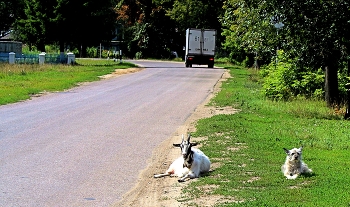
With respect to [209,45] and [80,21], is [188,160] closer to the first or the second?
[80,21]

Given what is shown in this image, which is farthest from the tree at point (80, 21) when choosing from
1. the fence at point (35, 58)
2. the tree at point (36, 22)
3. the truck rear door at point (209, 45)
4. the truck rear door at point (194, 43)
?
the truck rear door at point (209, 45)

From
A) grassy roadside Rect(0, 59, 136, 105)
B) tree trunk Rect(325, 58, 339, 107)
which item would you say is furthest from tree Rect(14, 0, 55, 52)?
tree trunk Rect(325, 58, 339, 107)

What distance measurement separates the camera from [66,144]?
13383 mm

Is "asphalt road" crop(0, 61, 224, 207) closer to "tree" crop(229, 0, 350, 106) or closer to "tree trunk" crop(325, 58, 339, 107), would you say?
"tree" crop(229, 0, 350, 106)

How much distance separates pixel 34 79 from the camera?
110ft

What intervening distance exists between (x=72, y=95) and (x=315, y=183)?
17579 millimetres

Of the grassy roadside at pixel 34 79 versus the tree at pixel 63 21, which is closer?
the grassy roadside at pixel 34 79

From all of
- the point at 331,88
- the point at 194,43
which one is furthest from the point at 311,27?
the point at 194,43

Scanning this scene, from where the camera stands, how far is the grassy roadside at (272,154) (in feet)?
28.2

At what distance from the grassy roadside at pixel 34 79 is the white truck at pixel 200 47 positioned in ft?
42.4

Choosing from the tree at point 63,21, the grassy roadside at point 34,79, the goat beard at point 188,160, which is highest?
the tree at point 63,21

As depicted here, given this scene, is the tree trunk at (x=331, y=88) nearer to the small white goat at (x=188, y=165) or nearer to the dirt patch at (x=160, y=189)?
the dirt patch at (x=160, y=189)

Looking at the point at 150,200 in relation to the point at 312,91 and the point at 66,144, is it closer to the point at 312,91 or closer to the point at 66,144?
the point at 66,144

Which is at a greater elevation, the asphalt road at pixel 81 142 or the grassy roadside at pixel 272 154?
the grassy roadside at pixel 272 154
